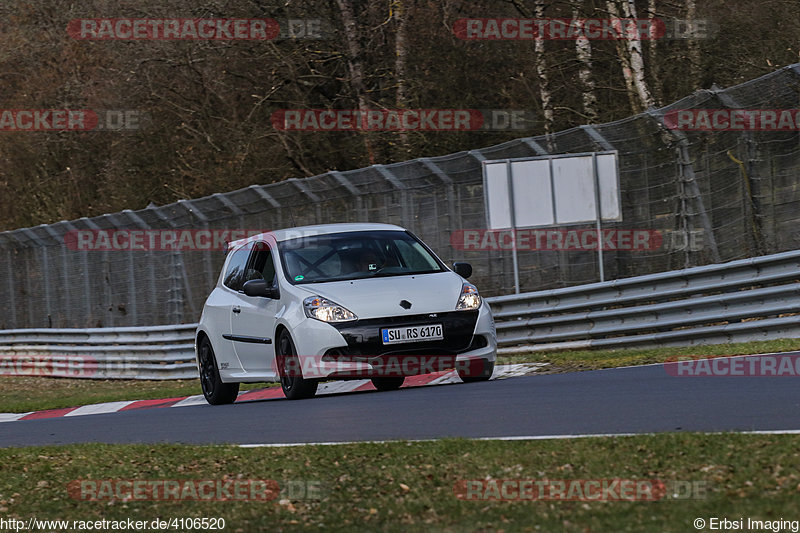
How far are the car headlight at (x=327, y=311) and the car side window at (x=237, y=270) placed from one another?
1.88m

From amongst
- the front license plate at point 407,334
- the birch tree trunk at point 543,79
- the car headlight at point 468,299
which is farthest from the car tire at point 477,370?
Result: the birch tree trunk at point 543,79

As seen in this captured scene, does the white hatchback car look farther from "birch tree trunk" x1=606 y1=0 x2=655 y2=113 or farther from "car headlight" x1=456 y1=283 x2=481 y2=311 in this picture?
"birch tree trunk" x1=606 y1=0 x2=655 y2=113

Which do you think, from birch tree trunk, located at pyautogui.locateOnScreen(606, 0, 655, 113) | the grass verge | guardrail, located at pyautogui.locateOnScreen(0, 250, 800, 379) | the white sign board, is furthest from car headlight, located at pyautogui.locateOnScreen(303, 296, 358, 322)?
birch tree trunk, located at pyautogui.locateOnScreen(606, 0, 655, 113)

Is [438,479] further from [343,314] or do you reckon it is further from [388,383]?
[388,383]

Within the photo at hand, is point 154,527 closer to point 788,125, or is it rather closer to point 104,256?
point 788,125

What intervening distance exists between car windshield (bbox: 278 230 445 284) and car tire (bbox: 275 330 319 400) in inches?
25.0

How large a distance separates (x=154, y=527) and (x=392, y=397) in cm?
534

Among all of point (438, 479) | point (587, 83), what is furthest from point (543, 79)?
point (438, 479)

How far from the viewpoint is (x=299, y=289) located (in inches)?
459

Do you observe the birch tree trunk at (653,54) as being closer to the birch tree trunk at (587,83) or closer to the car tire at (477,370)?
the birch tree trunk at (587,83)

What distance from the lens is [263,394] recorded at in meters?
15.7

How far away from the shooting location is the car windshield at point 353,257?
12.1 meters

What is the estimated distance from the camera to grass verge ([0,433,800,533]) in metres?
5.22

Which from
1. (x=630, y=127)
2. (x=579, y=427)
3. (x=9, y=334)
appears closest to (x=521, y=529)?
(x=579, y=427)
